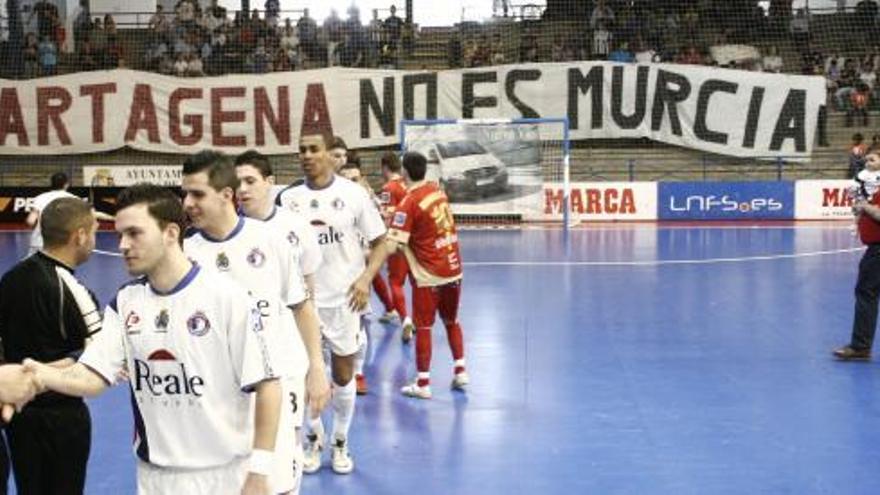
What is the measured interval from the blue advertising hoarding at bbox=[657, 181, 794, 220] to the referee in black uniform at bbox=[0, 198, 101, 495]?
1902 cm

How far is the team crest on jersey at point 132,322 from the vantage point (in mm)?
3592

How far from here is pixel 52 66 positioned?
25719 millimetres

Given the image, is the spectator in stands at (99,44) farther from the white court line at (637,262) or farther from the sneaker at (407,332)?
Result: the sneaker at (407,332)

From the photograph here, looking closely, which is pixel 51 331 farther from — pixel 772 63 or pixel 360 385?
pixel 772 63

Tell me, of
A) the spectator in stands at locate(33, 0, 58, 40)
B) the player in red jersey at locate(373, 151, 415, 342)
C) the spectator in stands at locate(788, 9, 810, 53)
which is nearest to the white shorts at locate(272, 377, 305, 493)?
the player in red jersey at locate(373, 151, 415, 342)

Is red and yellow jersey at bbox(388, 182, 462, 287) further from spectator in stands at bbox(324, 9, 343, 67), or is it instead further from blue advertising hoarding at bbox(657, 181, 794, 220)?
spectator in stands at bbox(324, 9, 343, 67)

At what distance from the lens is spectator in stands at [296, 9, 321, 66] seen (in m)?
27.0

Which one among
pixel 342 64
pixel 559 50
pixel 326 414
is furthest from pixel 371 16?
pixel 326 414

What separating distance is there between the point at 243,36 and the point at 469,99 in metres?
7.41

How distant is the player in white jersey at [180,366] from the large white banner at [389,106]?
20550 mm

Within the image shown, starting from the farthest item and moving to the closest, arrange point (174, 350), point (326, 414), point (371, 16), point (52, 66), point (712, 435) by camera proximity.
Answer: point (371, 16) → point (52, 66) → point (326, 414) → point (712, 435) → point (174, 350)

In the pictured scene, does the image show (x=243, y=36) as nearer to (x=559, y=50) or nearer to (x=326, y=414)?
(x=559, y=50)

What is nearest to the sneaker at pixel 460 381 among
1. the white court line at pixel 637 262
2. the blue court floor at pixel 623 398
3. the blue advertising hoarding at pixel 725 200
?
the blue court floor at pixel 623 398

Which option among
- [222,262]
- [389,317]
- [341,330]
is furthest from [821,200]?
[222,262]
